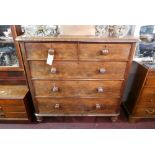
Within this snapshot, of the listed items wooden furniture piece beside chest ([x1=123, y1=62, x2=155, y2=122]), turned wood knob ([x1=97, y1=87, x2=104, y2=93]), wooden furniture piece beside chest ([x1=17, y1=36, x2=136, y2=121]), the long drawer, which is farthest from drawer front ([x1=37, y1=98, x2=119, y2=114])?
the long drawer

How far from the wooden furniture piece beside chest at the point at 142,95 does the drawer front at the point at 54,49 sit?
748 millimetres

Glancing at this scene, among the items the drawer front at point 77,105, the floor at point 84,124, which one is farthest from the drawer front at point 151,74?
the floor at point 84,124

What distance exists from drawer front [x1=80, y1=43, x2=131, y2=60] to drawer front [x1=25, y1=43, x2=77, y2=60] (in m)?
0.09

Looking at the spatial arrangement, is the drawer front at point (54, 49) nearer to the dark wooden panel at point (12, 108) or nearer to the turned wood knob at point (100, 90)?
the turned wood knob at point (100, 90)

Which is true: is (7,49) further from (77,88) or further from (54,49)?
(77,88)

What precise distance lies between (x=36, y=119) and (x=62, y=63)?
0.92 metres

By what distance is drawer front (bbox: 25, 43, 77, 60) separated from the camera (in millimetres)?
1285

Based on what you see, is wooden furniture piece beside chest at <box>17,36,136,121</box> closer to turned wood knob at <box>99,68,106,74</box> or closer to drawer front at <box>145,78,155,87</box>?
turned wood knob at <box>99,68,106,74</box>

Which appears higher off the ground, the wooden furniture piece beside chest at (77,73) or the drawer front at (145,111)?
the wooden furniture piece beside chest at (77,73)

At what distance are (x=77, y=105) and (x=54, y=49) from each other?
701 millimetres

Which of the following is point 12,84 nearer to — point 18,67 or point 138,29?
point 18,67

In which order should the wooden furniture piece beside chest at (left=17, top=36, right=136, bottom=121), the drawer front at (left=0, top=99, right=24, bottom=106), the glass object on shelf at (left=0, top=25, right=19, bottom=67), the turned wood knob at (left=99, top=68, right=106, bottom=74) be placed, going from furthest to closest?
1. the drawer front at (left=0, top=99, right=24, bottom=106)
2. the glass object on shelf at (left=0, top=25, right=19, bottom=67)
3. the turned wood knob at (left=99, top=68, right=106, bottom=74)
4. the wooden furniture piece beside chest at (left=17, top=36, right=136, bottom=121)

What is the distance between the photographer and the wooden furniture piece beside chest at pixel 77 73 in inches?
50.5
